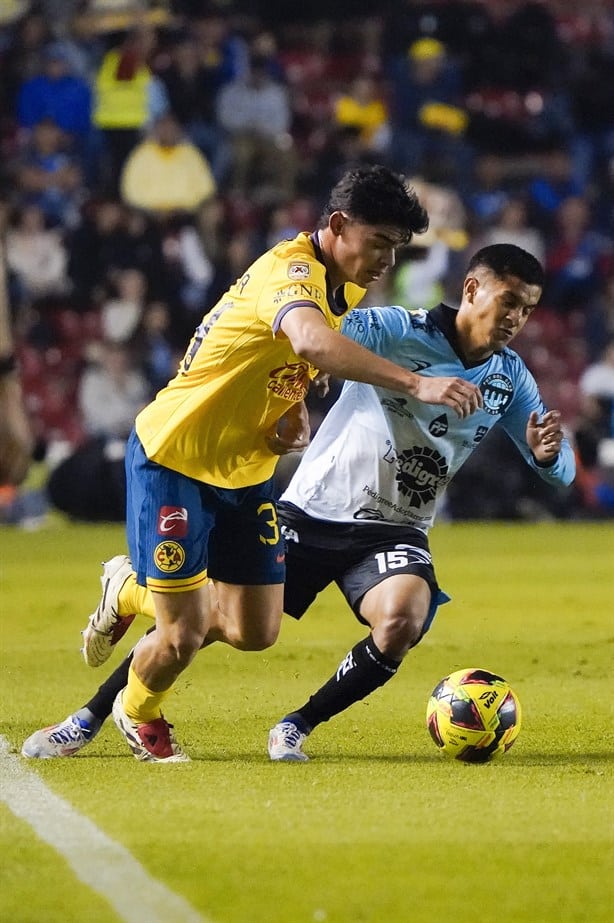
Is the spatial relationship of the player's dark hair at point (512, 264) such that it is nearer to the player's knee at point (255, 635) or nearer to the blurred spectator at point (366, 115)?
the player's knee at point (255, 635)

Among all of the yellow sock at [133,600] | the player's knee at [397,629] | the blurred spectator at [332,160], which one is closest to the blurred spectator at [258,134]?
the blurred spectator at [332,160]

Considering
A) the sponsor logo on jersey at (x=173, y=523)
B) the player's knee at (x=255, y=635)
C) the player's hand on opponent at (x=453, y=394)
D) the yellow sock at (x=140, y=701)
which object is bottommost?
the yellow sock at (x=140, y=701)

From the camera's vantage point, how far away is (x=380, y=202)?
6.16m

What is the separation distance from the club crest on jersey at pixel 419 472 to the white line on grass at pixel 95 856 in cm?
203

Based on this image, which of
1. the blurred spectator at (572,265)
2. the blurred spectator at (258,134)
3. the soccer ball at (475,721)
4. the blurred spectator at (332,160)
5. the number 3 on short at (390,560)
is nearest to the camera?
the soccer ball at (475,721)

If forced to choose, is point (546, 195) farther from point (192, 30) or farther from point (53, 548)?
point (53, 548)

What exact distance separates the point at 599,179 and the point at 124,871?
62.6 ft

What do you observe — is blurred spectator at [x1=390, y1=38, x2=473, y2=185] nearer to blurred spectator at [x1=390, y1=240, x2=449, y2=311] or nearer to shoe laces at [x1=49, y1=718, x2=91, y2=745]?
blurred spectator at [x1=390, y1=240, x2=449, y2=311]

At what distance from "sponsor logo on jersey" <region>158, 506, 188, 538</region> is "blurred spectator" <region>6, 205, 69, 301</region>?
45.9 ft

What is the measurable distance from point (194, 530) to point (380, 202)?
140 cm

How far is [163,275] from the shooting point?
20000 millimetres

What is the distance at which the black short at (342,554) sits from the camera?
702 cm

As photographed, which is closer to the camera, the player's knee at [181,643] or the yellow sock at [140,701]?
the player's knee at [181,643]

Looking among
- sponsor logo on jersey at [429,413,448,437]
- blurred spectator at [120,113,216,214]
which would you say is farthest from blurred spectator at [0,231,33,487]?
blurred spectator at [120,113,216,214]
